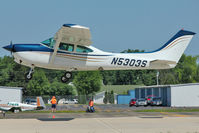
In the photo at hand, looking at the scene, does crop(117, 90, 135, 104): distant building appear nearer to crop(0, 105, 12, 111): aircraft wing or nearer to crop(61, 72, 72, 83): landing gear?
crop(0, 105, 12, 111): aircraft wing

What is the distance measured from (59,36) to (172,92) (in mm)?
34836

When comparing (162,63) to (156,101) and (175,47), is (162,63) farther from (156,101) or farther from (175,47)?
(156,101)

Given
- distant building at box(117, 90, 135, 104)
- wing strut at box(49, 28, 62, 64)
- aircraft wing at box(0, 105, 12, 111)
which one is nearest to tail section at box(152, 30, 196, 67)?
wing strut at box(49, 28, 62, 64)

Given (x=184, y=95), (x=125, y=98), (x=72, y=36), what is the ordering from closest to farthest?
(x=72, y=36)
(x=184, y=95)
(x=125, y=98)

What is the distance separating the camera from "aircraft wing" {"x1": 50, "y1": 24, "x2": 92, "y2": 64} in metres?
18.6

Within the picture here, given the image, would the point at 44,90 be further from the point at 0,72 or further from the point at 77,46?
the point at 77,46

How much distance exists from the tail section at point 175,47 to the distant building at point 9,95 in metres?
26.4

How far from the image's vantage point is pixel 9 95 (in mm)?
43688

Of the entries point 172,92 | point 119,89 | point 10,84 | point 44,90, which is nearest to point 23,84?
point 10,84

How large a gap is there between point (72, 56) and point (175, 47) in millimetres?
7201

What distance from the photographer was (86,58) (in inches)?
786

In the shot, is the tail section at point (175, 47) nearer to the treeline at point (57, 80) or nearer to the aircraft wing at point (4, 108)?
the aircraft wing at point (4, 108)

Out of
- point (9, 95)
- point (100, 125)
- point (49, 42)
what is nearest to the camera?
point (100, 125)

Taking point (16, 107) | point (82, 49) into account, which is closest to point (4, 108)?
point (16, 107)
